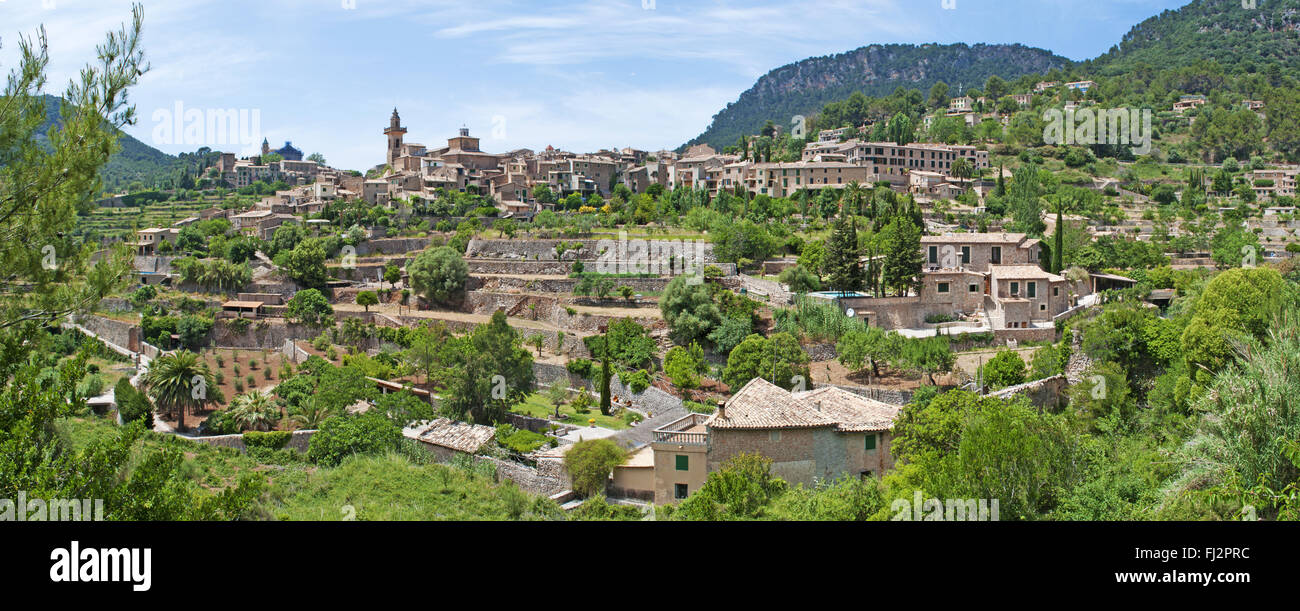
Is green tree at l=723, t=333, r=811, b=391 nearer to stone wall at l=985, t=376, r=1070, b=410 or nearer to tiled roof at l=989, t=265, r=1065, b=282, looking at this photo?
stone wall at l=985, t=376, r=1070, b=410

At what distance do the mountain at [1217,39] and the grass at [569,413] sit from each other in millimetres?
87603

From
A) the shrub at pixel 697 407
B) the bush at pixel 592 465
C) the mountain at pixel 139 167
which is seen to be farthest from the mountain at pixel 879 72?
the bush at pixel 592 465

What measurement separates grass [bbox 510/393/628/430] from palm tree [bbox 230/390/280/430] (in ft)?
17.4

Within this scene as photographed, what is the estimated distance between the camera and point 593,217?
41.9 meters

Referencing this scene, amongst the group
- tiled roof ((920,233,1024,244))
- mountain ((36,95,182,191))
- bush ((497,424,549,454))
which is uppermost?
mountain ((36,95,182,191))

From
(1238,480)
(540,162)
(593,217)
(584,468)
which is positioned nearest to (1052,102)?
(540,162)

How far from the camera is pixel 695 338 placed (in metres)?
24.9

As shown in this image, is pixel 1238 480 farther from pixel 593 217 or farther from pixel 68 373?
pixel 593 217

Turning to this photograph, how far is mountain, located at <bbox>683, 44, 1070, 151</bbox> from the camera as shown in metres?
146

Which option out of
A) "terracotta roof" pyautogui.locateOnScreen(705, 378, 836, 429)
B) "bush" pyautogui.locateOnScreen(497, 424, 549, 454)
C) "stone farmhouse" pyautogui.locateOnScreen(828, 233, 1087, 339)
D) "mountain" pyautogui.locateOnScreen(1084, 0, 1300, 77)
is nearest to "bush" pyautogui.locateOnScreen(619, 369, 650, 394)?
"bush" pyautogui.locateOnScreen(497, 424, 549, 454)

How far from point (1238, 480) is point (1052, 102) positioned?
2909 inches

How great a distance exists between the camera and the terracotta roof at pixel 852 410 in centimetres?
1486

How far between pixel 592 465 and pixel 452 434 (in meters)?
4.55

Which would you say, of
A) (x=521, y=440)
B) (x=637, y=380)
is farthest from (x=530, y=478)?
(x=637, y=380)
